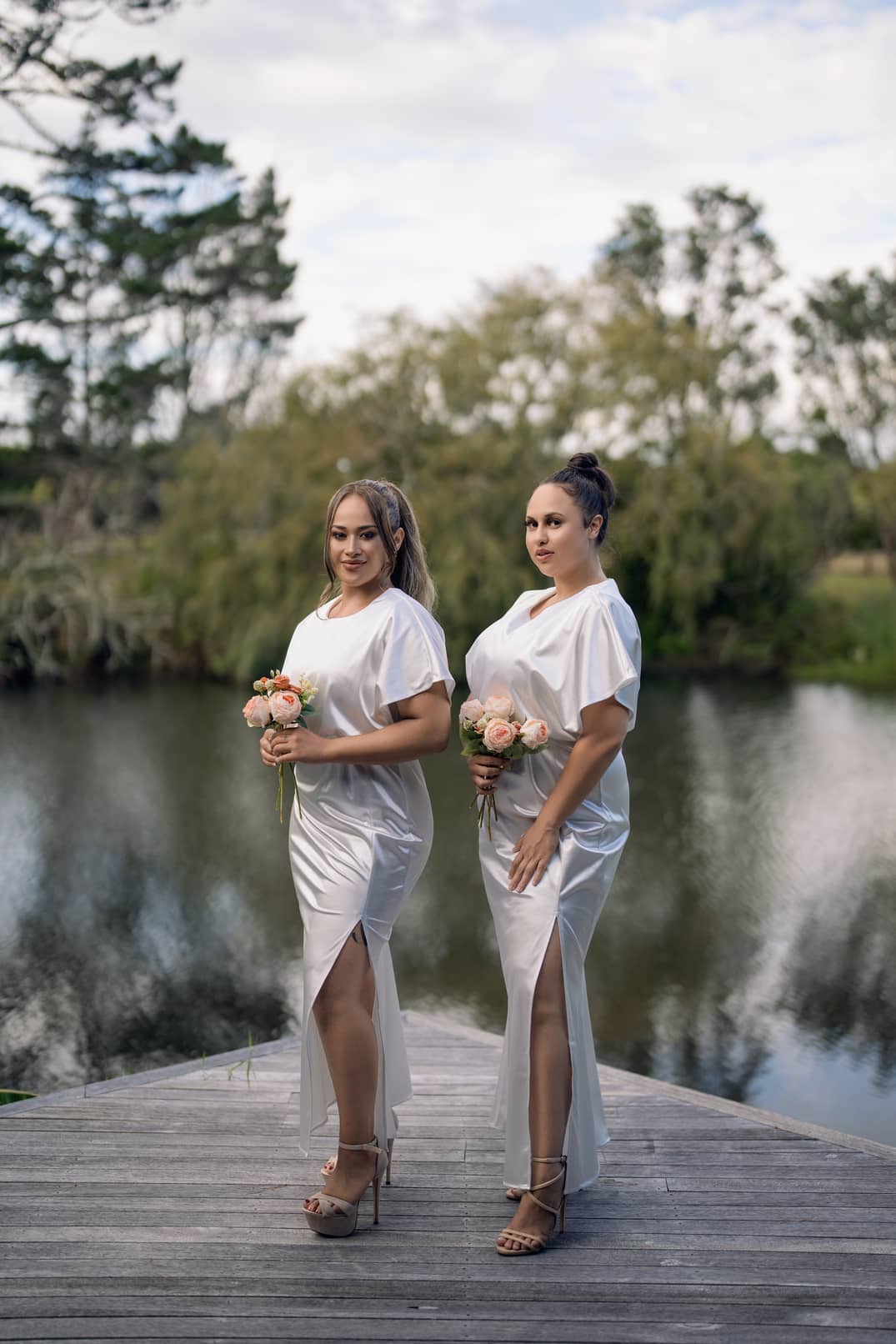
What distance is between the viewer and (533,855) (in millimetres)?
2867

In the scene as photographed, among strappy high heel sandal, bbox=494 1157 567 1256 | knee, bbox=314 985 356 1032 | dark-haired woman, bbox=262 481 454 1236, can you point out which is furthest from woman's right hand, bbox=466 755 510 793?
strappy high heel sandal, bbox=494 1157 567 1256

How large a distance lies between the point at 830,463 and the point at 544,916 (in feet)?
96.6

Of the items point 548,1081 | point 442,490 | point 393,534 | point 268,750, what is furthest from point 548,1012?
point 442,490

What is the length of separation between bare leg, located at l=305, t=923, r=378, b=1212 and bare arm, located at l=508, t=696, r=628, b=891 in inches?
16.1

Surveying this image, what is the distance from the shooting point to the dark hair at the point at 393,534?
9.74ft

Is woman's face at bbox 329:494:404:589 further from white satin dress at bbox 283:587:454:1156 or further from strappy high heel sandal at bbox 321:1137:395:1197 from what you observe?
strappy high heel sandal at bbox 321:1137:395:1197

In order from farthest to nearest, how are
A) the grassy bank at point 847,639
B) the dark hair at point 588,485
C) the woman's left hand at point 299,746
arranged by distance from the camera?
the grassy bank at point 847,639
the dark hair at point 588,485
the woman's left hand at point 299,746

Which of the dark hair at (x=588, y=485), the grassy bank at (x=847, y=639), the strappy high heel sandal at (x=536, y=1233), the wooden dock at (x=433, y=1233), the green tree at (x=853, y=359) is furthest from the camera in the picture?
the green tree at (x=853, y=359)

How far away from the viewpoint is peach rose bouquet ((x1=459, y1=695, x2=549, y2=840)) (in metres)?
2.81

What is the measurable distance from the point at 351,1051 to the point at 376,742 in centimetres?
68

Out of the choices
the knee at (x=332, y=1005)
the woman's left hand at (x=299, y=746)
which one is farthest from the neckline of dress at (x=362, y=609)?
the knee at (x=332, y=1005)

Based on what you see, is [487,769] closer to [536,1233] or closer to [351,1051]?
[351,1051]

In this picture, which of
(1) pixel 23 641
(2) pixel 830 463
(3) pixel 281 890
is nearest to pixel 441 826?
(3) pixel 281 890

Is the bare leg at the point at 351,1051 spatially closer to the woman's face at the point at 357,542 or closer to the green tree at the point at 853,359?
the woman's face at the point at 357,542
